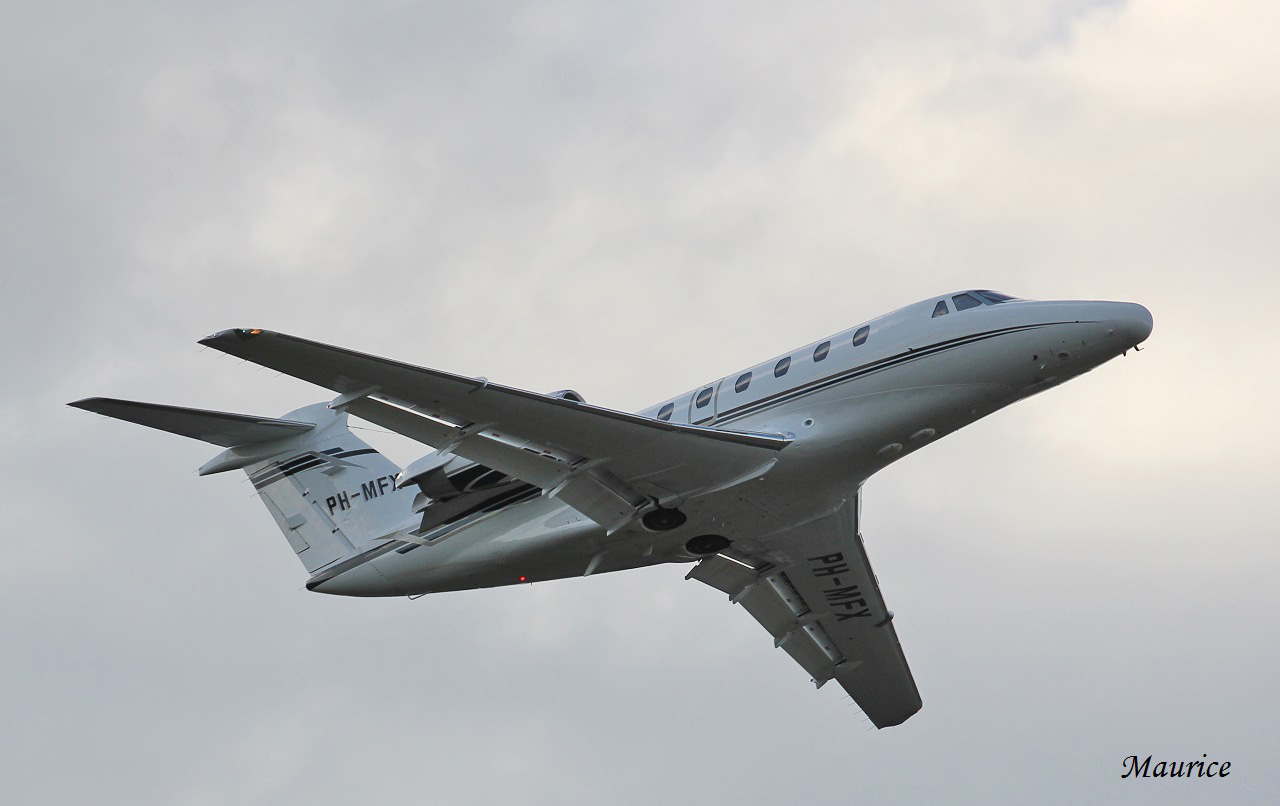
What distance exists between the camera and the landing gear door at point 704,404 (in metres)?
19.5

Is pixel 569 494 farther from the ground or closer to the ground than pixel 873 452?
farther from the ground

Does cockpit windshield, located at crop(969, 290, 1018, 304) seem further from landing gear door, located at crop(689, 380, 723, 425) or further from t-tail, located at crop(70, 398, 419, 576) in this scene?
t-tail, located at crop(70, 398, 419, 576)

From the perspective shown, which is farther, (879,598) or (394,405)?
(879,598)

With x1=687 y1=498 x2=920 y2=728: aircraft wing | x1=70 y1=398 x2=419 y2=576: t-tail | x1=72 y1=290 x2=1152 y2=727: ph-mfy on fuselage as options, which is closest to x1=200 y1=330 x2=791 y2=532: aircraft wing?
x1=72 y1=290 x2=1152 y2=727: ph-mfy on fuselage

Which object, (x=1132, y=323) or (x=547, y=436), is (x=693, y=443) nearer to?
(x=547, y=436)

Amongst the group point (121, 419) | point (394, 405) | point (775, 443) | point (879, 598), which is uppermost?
point (121, 419)

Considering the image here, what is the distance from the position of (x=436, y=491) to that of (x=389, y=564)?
1.89 meters

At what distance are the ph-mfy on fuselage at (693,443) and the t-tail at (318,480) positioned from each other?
0.54ft

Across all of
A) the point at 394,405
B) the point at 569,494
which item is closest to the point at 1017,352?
the point at 569,494

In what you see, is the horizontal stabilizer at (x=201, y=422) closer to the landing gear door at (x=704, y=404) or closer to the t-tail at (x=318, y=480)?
the t-tail at (x=318, y=480)

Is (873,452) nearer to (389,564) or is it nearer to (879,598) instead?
(879,598)

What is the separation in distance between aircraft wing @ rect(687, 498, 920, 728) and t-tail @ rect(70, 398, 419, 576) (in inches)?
210

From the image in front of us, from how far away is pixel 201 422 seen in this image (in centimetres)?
2077

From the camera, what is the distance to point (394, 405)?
16938 mm
